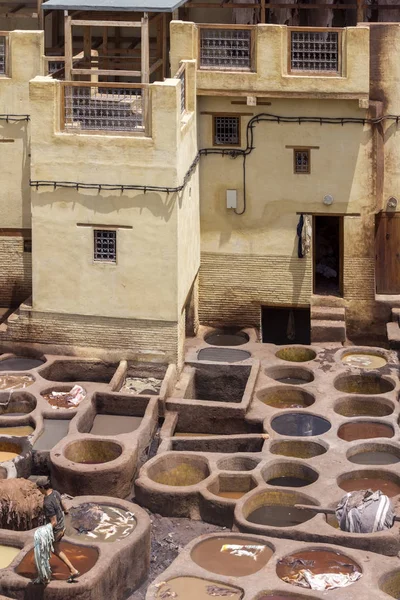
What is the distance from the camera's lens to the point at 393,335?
108ft

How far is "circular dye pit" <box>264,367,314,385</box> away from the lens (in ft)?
105

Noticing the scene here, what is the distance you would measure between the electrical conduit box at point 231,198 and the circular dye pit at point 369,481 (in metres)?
8.24

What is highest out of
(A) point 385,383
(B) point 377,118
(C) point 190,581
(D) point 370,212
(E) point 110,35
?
(E) point 110,35

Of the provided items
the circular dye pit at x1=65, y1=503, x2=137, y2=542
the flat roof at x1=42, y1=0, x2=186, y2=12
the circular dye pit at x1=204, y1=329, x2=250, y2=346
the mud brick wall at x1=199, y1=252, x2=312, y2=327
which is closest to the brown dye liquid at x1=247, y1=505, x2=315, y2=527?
the circular dye pit at x1=65, y1=503, x2=137, y2=542

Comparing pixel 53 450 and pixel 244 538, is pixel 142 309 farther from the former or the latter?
pixel 244 538

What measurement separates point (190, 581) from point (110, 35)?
16475mm

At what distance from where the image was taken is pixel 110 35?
36094mm

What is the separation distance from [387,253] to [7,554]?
13.1 meters

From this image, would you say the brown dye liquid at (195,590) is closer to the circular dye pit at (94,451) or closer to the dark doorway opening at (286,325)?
the circular dye pit at (94,451)

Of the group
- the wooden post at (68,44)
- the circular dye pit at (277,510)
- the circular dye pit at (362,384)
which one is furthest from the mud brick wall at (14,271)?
the circular dye pit at (277,510)

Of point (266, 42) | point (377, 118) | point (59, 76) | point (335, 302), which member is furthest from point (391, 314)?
point (59, 76)

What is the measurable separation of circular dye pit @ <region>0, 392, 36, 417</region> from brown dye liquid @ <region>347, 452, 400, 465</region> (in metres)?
6.79

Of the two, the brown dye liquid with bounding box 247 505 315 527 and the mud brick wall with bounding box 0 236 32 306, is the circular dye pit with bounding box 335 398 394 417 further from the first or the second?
the mud brick wall with bounding box 0 236 32 306

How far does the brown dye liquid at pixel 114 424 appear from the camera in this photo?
97.5ft
